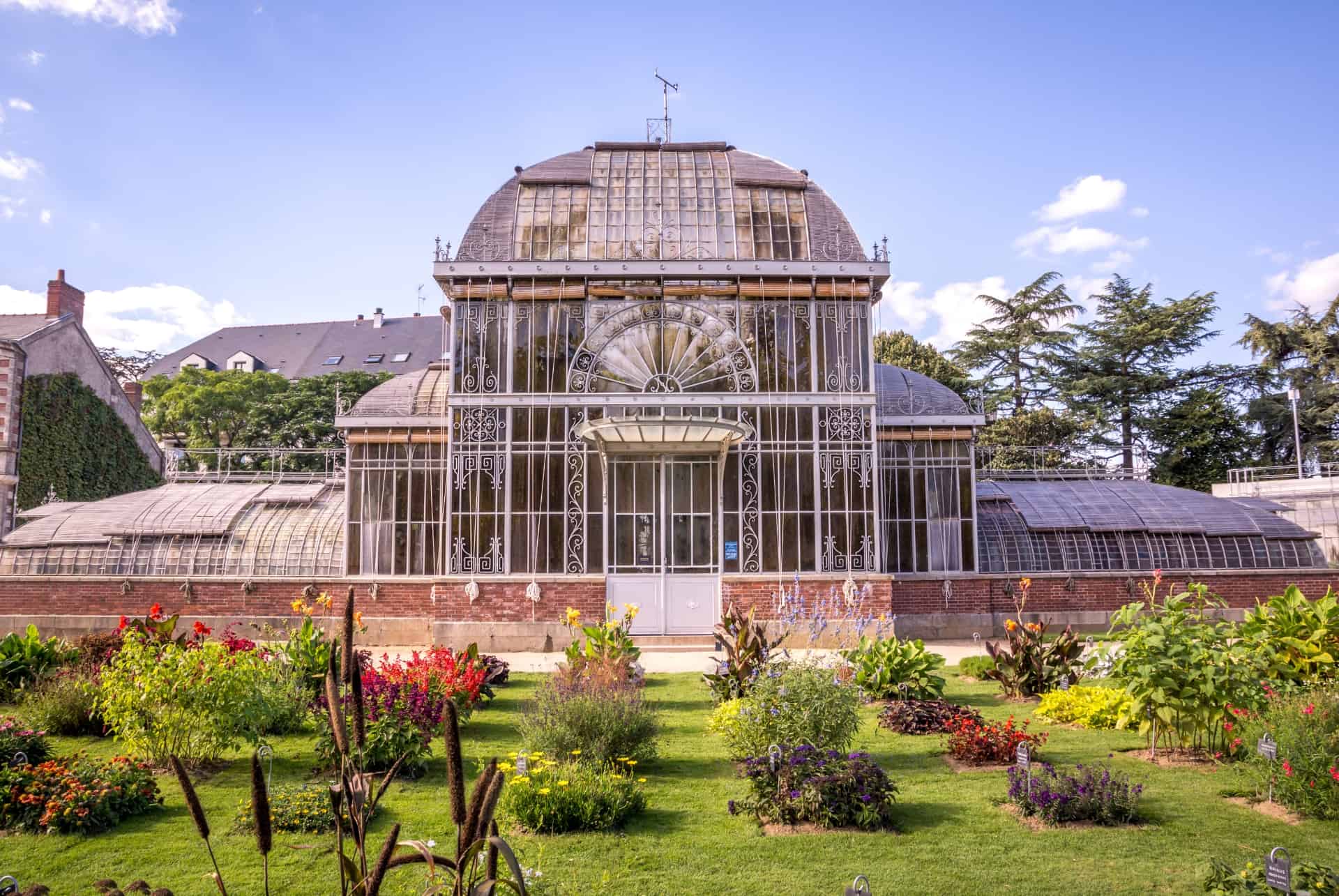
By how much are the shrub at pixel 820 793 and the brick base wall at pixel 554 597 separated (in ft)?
35.1

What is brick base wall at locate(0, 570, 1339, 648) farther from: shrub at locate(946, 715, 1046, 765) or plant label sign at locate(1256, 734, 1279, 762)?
plant label sign at locate(1256, 734, 1279, 762)

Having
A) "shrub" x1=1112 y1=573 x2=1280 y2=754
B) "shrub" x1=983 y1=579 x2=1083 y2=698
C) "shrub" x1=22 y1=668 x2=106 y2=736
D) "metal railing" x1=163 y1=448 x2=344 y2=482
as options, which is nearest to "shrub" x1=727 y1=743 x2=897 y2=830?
"shrub" x1=1112 y1=573 x2=1280 y2=754

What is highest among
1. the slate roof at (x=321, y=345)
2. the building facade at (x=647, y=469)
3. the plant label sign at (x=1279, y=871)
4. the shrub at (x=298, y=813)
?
the slate roof at (x=321, y=345)

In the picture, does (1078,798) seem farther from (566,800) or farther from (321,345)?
(321,345)

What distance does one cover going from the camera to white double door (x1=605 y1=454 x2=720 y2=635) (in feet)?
60.8

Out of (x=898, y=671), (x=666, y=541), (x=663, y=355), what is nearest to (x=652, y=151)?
(x=663, y=355)

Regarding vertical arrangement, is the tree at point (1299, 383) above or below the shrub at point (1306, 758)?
above

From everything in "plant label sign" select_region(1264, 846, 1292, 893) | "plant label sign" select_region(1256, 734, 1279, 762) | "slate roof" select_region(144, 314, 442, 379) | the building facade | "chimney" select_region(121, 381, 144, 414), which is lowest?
"plant label sign" select_region(1264, 846, 1292, 893)

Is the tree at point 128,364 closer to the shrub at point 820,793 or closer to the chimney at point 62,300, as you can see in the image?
the chimney at point 62,300

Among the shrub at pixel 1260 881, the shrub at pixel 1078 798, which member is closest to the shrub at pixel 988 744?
the shrub at pixel 1078 798

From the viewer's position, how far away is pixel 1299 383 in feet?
128

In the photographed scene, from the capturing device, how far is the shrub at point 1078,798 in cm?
710

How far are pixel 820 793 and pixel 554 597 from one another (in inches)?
456

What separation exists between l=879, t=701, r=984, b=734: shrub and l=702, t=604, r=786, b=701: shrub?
1638mm
